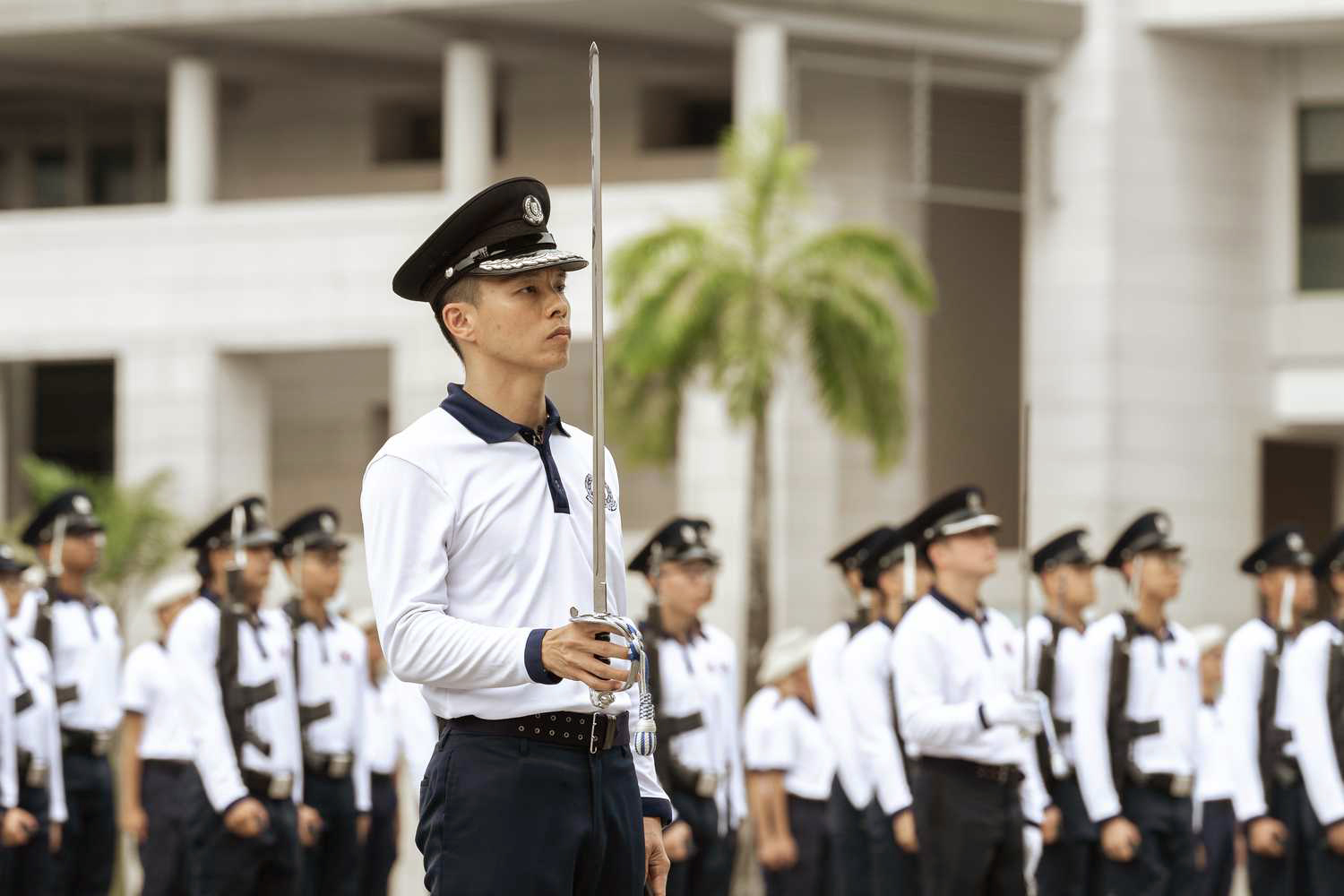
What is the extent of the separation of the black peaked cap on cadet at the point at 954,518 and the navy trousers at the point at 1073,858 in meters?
2.40

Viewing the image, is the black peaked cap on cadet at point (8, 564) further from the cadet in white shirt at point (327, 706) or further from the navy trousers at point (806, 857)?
the navy trousers at point (806, 857)

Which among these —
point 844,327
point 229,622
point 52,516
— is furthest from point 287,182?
point 229,622

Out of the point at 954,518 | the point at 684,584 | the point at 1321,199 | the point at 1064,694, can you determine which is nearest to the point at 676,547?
the point at 684,584

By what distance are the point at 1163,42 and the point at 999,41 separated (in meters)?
2.45

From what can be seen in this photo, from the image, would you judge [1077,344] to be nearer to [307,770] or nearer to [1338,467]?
[1338,467]

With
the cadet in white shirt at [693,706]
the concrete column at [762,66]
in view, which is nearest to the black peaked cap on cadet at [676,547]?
the cadet in white shirt at [693,706]

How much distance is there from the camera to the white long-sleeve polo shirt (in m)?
4.42

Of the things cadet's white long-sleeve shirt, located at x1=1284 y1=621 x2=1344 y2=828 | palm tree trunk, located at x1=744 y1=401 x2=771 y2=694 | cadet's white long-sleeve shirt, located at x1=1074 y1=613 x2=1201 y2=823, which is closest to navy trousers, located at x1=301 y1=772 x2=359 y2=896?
cadet's white long-sleeve shirt, located at x1=1074 y1=613 x2=1201 y2=823

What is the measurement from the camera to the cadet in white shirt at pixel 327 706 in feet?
39.8

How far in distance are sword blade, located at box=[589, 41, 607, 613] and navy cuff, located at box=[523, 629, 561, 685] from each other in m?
0.12

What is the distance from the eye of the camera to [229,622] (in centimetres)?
1073

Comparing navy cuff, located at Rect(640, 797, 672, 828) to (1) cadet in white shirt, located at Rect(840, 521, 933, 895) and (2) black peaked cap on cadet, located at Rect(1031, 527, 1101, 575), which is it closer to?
(1) cadet in white shirt, located at Rect(840, 521, 933, 895)

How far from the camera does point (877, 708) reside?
10.9 m

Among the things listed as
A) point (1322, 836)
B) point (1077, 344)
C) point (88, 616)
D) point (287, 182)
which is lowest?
point (1322, 836)
